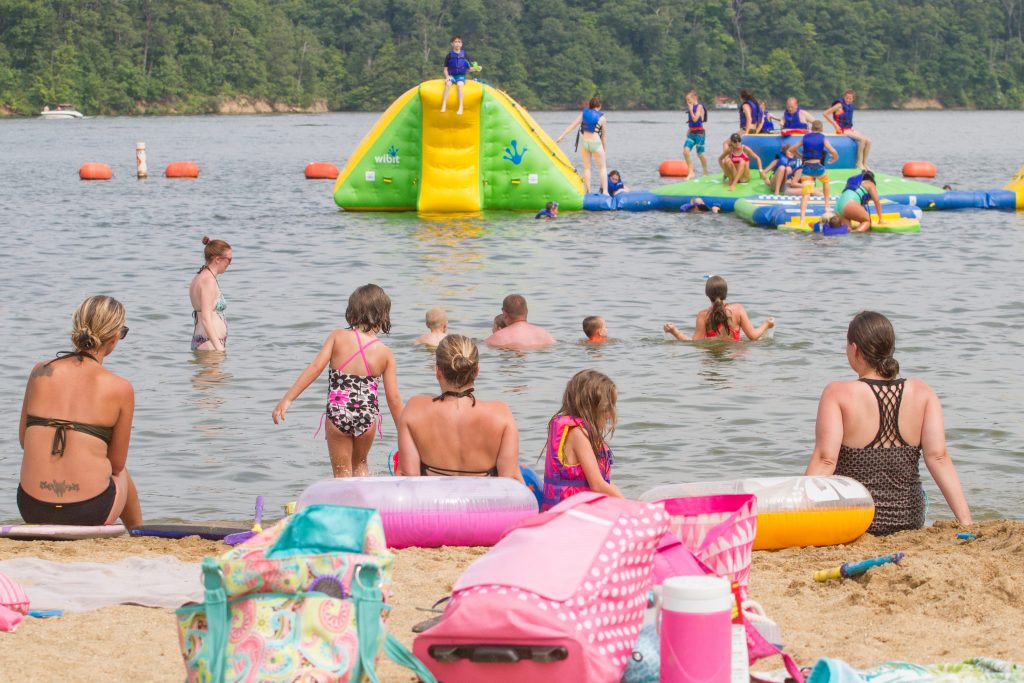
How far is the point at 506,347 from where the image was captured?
36.5ft

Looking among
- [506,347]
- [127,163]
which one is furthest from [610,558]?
[127,163]

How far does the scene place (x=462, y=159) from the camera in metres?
21.4

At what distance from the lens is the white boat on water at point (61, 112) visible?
286ft

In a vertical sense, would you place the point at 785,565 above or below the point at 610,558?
below

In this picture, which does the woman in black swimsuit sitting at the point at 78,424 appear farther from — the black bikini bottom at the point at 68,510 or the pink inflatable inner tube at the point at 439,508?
A: the pink inflatable inner tube at the point at 439,508

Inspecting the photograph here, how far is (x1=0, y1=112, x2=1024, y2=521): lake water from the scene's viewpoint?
8258 mm

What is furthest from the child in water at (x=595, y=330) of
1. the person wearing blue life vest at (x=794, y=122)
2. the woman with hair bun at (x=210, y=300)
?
the person wearing blue life vest at (x=794, y=122)

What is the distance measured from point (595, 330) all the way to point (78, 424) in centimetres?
637

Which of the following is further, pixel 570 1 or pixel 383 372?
pixel 570 1

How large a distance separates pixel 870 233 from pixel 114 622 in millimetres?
16143

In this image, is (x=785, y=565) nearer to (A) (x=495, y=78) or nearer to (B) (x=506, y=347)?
(B) (x=506, y=347)

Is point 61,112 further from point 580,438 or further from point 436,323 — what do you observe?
point 580,438

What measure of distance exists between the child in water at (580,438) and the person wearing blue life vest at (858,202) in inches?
550

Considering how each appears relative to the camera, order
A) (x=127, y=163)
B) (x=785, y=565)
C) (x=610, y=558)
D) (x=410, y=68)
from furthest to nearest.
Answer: (x=410, y=68), (x=127, y=163), (x=785, y=565), (x=610, y=558)
